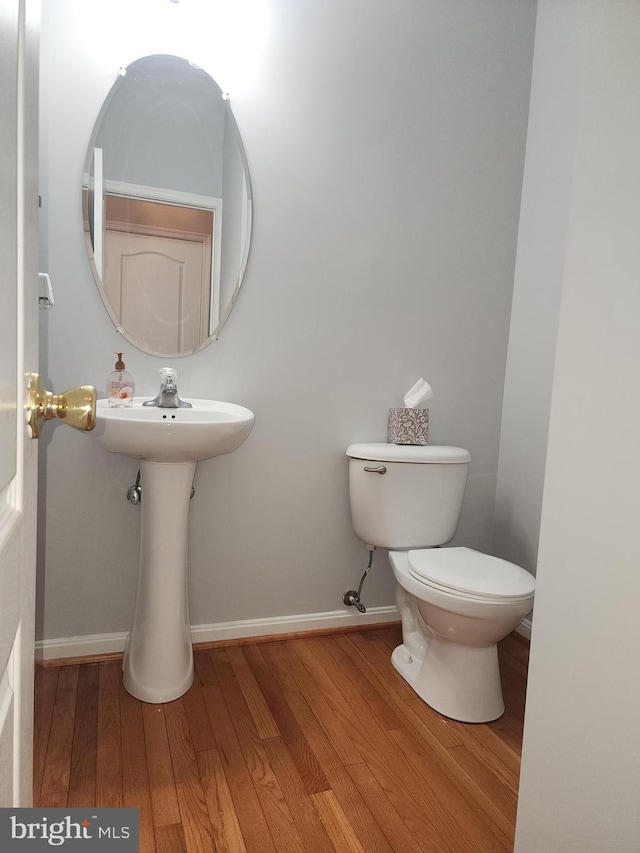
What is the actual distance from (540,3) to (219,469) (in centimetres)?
212

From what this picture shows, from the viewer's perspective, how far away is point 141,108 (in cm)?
190

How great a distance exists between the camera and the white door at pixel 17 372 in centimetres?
51

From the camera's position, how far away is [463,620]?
69.6 inches

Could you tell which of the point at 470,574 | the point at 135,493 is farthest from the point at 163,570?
the point at 470,574

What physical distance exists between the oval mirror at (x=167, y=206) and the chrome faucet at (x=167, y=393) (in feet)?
0.49

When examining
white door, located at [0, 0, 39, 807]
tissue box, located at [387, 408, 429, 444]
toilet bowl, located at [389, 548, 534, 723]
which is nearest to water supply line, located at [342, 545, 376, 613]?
toilet bowl, located at [389, 548, 534, 723]

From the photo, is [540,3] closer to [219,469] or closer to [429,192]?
[429,192]

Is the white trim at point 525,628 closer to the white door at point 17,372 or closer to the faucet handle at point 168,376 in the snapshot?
the faucet handle at point 168,376

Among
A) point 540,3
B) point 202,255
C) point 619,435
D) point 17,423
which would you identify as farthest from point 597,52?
point 540,3

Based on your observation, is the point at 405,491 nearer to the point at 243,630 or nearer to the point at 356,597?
the point at 356,597

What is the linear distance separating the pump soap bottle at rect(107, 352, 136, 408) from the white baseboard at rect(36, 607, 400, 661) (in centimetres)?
80

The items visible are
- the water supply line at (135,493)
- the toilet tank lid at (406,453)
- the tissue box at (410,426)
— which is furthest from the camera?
the tissue box at (410,426)

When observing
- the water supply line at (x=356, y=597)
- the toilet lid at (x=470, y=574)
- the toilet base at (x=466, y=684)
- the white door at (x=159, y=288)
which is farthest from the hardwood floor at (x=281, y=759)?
the white door at (x=159, y=288)

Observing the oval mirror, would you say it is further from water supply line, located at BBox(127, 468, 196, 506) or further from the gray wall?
water supply line, located at BBox(127, 468, 196, 506)
